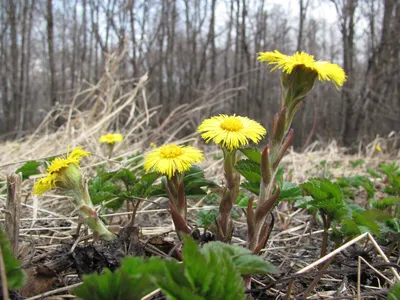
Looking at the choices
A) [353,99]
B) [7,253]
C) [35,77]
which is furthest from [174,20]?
[35,77]

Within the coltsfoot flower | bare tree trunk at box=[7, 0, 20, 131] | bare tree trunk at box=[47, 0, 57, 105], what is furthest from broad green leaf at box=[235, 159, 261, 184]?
bare tree trunk at box=[7, 0, 20, 131]

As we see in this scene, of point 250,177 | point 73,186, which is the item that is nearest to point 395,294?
point 250,177

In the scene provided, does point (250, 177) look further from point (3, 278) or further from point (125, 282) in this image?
point (3, 278)

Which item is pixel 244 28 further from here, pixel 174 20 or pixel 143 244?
pixel 143 244

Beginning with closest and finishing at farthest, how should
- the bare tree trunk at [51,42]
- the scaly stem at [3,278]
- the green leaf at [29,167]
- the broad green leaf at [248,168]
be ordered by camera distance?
the scaly stem at [3,278] → the broad green leaf at [248,168] → the green leaf at [29,167] → the bare tree trunk at [51,42]

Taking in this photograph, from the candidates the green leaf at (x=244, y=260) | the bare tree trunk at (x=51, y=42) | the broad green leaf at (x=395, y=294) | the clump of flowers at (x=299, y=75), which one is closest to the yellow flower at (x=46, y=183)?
the green leaf at (x=244, y=260)

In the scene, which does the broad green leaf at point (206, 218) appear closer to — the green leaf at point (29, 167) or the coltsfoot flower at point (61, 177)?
the coltsfoot flower at point (61, 177)

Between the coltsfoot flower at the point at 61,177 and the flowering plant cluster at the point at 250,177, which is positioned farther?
the coltsfoot flower at the point at 61,177
